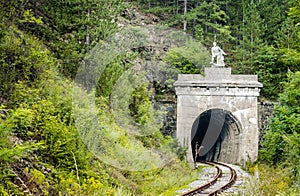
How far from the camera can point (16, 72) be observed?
32.4 ft

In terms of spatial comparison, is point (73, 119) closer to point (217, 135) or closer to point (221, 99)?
point (221, 99)

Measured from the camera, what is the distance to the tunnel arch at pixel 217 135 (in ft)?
76.1

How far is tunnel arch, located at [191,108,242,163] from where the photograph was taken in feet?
76.1

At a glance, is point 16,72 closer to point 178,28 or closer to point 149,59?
point 149,59

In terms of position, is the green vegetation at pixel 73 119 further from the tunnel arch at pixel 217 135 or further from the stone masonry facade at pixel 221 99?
the tunnel arch at pixel 217 135

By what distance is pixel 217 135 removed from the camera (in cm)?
2766

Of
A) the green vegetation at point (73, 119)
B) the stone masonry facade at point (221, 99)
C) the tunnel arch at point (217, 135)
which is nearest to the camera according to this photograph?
the green vegetation at point (73, 119)

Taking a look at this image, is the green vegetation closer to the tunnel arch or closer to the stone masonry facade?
the stone masonry facade

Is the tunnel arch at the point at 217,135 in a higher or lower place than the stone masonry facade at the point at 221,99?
lower

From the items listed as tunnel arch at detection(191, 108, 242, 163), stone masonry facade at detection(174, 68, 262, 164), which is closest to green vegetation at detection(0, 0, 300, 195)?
stone masonry facade at detection(174, 68, 262, 164)

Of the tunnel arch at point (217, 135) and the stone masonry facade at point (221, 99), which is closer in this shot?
the stone masonry facade at point (221, 99)

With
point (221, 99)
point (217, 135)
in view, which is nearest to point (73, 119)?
point (221, 99)

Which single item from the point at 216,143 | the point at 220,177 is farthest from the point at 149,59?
the point at 220,177

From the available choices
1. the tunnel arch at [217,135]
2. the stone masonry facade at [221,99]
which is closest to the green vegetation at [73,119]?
the stone masonry facade at [221,99]
